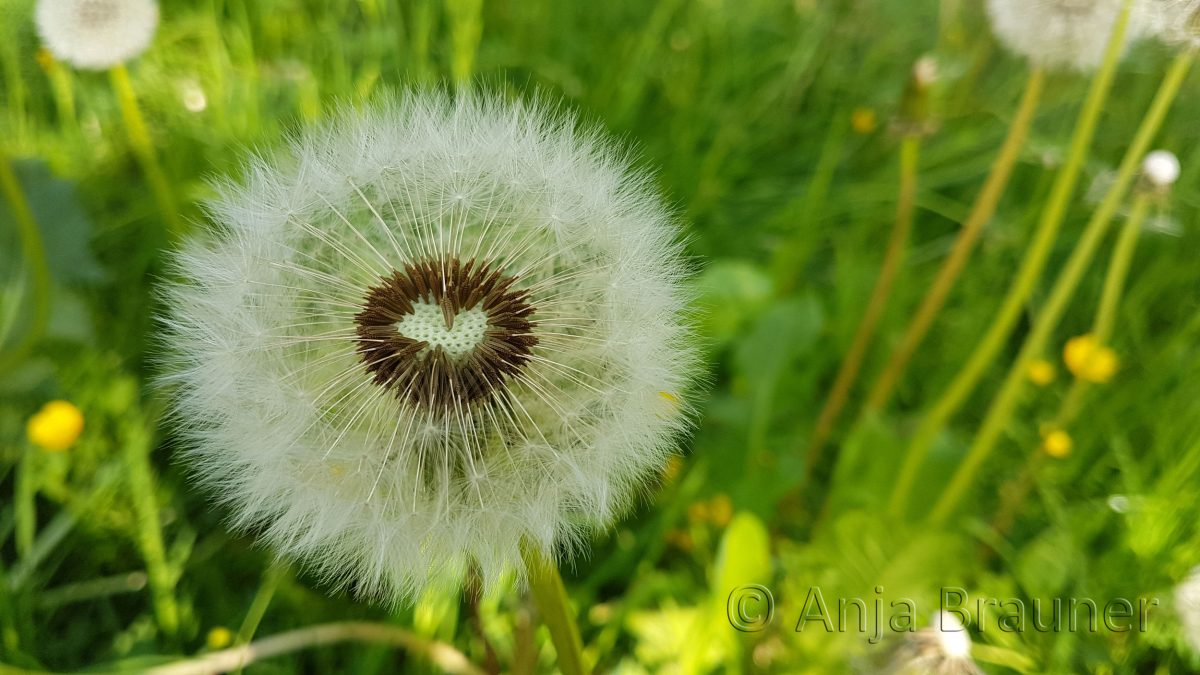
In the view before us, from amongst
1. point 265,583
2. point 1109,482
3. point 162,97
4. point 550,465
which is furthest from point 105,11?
point 1109,482

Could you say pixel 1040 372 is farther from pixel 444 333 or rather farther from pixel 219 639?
pixel 219 639

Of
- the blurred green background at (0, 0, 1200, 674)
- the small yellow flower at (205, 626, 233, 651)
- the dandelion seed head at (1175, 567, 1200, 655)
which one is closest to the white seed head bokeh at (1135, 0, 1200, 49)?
the blurred green background at (0, 0, 1200, 674)

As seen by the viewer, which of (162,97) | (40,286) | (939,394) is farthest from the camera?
(162,97)

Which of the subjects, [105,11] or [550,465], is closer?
[550,465]

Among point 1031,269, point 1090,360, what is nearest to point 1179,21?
point 1031,269

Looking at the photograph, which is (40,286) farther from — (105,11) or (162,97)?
(162,97)

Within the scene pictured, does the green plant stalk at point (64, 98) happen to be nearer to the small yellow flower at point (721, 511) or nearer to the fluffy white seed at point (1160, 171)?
the small yellow flower at point (721, 511)

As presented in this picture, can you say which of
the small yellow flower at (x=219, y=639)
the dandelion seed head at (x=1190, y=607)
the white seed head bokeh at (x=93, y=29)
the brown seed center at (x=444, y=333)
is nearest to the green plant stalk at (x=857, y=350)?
the dandelion seed head at (x=1190, y=607)
